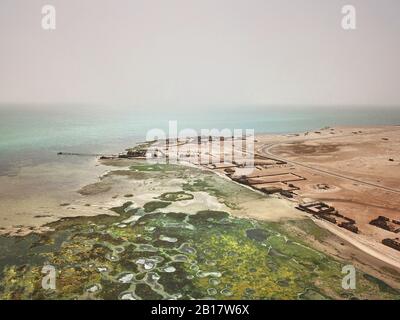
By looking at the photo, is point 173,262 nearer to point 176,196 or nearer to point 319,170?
point 176,196

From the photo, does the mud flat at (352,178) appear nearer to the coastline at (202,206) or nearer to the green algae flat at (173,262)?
the coastline at (202,206)

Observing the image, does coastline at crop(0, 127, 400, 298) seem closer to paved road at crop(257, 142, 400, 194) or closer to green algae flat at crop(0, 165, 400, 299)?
green algae flat at crop(0, 165, 400, 299)

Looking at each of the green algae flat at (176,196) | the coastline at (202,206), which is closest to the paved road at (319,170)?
the coastline at (202,206)

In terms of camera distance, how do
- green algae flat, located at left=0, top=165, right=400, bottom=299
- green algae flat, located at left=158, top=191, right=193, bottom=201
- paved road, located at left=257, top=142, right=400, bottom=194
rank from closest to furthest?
green algae flat, located at left=0, top=165, right=400, bottom=299 < green algae flat, located at left=158, top=191, right=193, bottom=201 < paved road, located at left=257, top=142, right=400, bottom=194

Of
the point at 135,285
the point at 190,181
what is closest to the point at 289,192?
the point at 190,181

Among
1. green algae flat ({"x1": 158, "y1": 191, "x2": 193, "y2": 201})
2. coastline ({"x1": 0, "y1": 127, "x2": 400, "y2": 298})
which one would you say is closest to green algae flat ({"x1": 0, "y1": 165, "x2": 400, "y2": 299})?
coastline ({"x1": 0, "y1": 127, "x2": 400, "y2": 298})

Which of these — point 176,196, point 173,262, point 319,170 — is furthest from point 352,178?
point 173,262
